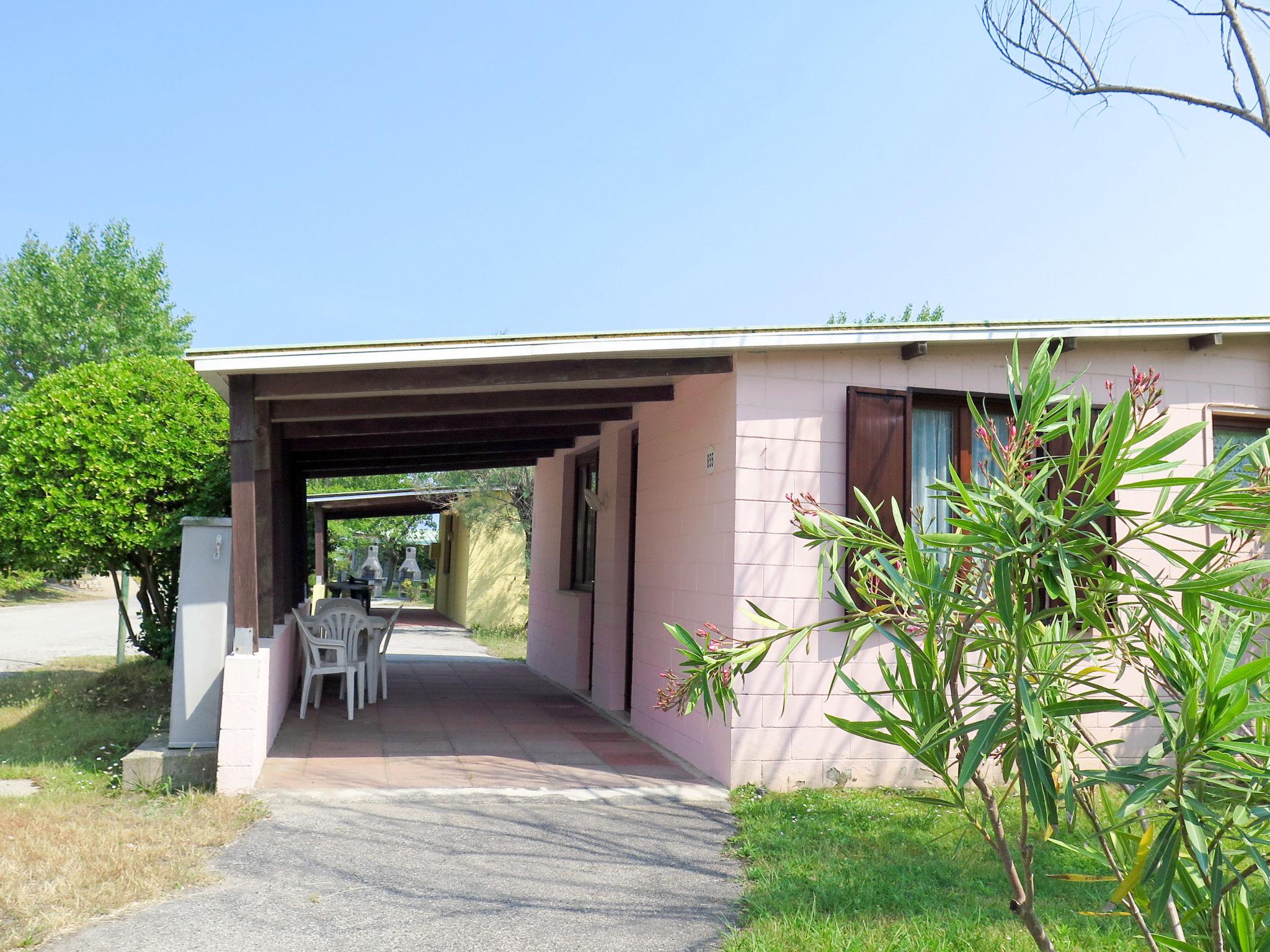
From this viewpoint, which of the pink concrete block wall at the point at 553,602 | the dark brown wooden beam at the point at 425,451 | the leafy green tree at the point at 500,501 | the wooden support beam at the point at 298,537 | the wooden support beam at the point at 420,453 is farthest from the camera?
the leafy green tree at the point at 500,501

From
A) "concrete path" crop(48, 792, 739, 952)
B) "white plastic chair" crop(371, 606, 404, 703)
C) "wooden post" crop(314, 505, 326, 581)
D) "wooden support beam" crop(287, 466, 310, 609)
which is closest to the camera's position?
"concrete path" crop(48, 792, 739, 952)

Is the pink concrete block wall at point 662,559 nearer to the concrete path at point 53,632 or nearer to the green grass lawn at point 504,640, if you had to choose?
the green grass lawn at point 504,640

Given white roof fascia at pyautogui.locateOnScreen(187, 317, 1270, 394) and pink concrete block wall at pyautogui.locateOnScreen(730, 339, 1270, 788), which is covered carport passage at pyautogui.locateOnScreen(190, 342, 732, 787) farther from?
pink concrete block wall at pyautogui.locateOnScreen(730, 339, 1270, 788)

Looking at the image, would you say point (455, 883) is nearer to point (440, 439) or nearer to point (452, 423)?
point (452, 423)

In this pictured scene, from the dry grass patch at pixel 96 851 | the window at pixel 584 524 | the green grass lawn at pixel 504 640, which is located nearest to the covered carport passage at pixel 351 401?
the dry grass patch at pixel 96 851

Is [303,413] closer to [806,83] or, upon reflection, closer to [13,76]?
[806,83]

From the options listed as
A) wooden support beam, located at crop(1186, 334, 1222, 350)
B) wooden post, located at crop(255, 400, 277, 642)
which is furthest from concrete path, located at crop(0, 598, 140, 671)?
wooden support beam, located at crop(1186, 334, 1222, 350)

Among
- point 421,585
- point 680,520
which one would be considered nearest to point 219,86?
point 680,520

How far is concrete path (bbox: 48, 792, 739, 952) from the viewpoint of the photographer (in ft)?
11.4

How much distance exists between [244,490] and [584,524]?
5.38 metres

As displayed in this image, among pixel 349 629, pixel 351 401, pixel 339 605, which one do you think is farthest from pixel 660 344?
pixel 339 605

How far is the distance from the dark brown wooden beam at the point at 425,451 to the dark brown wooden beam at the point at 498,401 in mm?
2380

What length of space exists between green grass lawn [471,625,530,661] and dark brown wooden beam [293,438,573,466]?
3.92m

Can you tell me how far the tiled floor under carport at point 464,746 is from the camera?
582cm
